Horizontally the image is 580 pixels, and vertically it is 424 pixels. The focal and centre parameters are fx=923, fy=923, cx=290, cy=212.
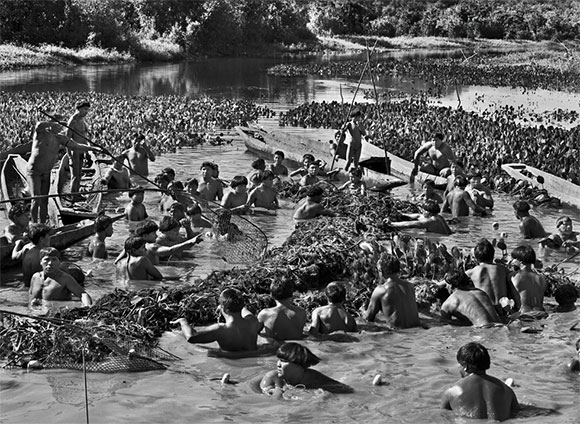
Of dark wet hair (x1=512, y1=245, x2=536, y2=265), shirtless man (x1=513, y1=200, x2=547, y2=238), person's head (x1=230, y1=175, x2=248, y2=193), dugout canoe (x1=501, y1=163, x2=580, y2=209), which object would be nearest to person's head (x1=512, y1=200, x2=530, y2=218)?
shirtless man (x1=513, y1=200, x2=547, y2=238)

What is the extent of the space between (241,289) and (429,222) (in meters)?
5.19

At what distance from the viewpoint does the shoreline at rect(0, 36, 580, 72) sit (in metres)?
56.9

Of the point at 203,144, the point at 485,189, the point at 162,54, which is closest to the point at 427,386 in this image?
the point at 485,189

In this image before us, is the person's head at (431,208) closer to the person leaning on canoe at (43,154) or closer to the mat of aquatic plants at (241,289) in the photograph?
the mat of aquatic plants at (241,289)

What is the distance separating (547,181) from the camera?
1903 cm

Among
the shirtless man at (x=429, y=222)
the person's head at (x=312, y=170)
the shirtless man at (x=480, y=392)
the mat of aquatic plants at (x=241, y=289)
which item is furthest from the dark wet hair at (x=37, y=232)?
the person's head at (x=312, y=170)

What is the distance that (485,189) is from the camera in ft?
59.1

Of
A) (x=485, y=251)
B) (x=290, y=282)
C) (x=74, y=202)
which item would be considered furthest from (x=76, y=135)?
(x=485, y=251)

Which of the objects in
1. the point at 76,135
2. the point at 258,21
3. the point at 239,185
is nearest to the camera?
the point at 239,185

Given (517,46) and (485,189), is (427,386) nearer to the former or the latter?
(485,189)

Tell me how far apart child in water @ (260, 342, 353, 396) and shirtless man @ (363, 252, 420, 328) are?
6.34 feet

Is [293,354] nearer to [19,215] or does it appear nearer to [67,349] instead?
[67,349]

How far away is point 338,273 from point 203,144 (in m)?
14.7

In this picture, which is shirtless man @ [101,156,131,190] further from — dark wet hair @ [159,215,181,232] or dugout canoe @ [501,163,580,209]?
dugout canoe @ [501,163,580,209]
